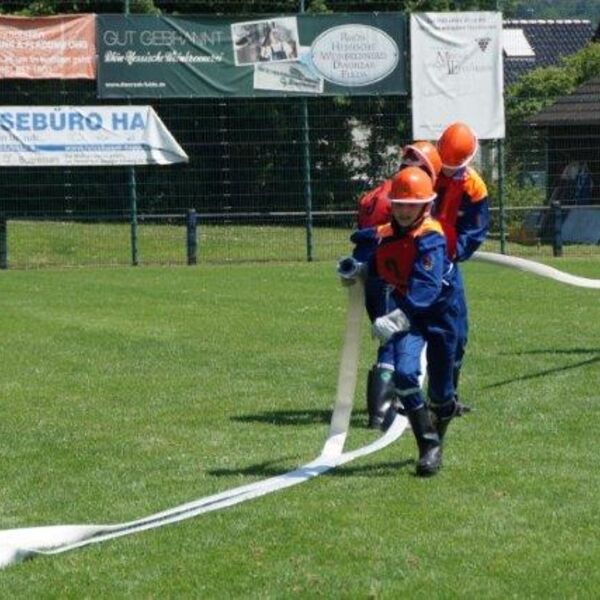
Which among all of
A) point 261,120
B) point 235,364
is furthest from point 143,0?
point 235,364

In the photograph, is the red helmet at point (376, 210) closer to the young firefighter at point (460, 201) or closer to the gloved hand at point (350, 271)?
the young firefighter at point (460, 201)

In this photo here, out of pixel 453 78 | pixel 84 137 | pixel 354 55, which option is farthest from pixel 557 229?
pixel 84 137

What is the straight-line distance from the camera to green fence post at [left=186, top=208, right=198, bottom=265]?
1056 inches

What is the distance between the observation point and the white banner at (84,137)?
26938 mm

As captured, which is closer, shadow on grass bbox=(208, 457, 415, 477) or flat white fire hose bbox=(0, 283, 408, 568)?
flat white fire hose bbox=(0, 283, 408, 568)

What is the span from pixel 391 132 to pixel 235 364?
1660cm

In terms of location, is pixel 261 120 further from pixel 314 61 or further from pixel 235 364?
pixel 235 364

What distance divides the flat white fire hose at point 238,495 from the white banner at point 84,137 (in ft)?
57.0

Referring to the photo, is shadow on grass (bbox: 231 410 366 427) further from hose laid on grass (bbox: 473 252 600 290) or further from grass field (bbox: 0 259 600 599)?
hose laid on grass (bbox: 473 252 600 290)

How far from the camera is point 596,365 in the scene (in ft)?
43.4

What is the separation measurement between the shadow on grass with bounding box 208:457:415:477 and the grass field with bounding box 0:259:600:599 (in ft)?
0.08

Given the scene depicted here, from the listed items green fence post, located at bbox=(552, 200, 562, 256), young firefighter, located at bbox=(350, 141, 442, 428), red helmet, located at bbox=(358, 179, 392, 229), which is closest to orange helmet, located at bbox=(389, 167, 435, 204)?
young firefighter, located at bbox=(350, 141, 442, 428)

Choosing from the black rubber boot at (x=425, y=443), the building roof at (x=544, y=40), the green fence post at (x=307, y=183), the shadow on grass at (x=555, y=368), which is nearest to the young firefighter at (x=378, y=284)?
the black rubber boot at (x=425, y=443)

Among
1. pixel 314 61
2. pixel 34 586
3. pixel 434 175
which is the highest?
pixel 314 61
